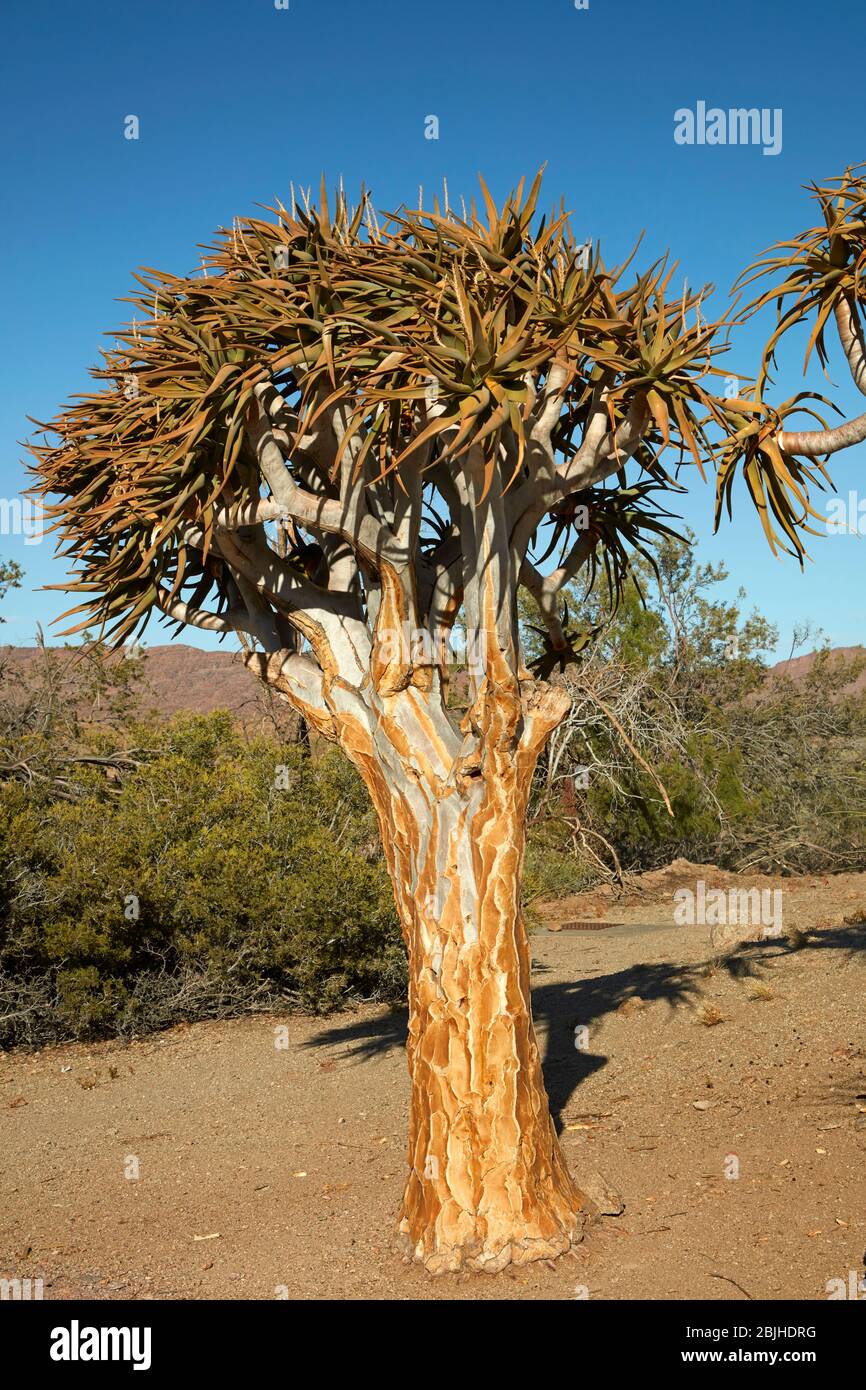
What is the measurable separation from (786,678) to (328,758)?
1029 cm

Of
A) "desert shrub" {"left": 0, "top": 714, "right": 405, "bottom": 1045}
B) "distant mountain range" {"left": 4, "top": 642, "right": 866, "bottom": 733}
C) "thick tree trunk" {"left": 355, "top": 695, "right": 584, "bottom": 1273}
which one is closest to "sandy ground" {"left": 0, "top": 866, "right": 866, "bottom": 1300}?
"thick tree trunk" {"left": 355, "top": 695, "right": 584, "bottom": 1273}

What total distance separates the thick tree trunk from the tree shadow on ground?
2.36m

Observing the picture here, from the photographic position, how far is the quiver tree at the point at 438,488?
439cm

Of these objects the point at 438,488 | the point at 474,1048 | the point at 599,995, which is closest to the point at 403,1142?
the point at 474,1048

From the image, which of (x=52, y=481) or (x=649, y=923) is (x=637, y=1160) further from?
(x=649, y=923)

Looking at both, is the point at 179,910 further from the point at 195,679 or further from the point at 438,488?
the point at 195,679

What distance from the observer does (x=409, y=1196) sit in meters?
4.84

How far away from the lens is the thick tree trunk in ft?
15.0

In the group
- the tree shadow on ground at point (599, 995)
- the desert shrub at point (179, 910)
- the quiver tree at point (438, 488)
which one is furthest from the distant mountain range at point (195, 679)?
the quiver tree at point (438, 488)

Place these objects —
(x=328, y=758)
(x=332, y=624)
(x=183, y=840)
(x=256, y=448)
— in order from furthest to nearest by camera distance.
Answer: (x=328, y=758) < (x=183, y=840) < (x=332, y=624) < (x=256, y=448)

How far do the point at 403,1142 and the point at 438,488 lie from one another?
349 centimetres

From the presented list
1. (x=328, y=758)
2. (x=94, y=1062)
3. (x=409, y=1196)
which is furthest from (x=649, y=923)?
(x=409, y=1196)

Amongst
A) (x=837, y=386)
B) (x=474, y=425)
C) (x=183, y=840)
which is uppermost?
(x=837, y=386)

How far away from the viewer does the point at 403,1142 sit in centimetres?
621
